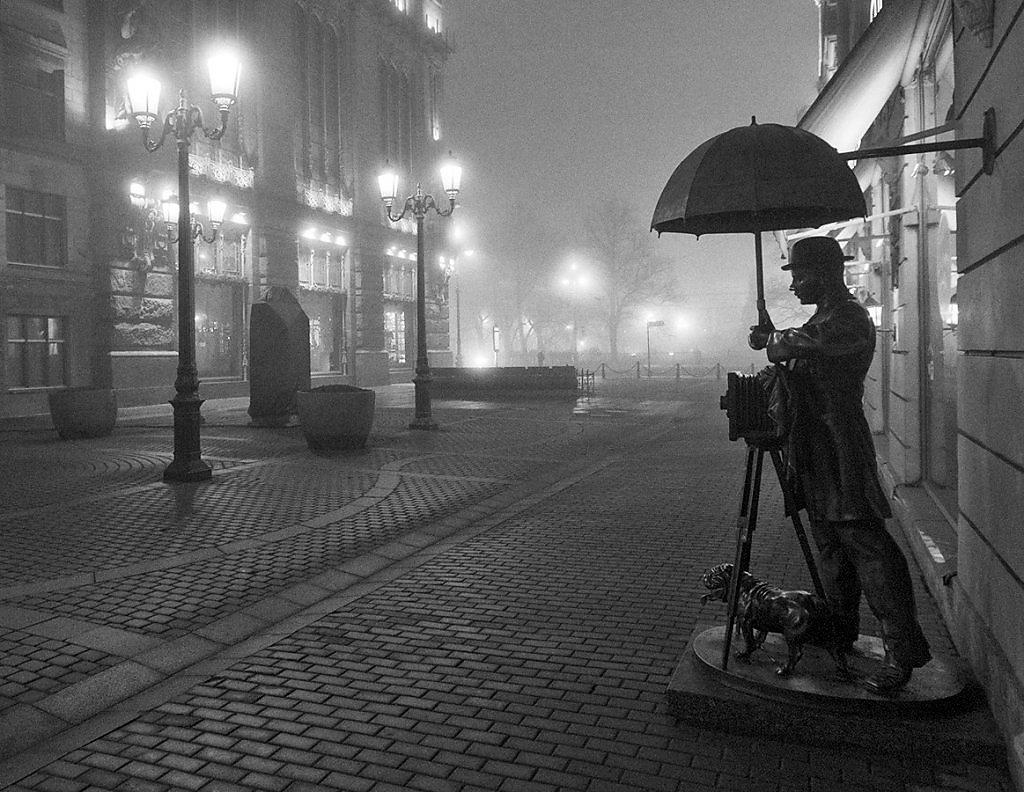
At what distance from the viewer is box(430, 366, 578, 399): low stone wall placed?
2611 centimetres

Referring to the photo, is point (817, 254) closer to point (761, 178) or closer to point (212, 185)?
point (761, 178)

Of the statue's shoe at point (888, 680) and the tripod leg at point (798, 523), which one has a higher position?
the tripod leg at point (798, 523)

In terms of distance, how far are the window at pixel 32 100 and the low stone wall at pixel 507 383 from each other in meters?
12.3

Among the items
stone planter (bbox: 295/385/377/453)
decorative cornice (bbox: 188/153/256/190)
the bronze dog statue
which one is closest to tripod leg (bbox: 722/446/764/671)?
the bronze dog statue

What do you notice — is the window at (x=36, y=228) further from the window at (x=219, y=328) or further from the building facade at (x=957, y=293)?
the building facade at (x=957, y=293)

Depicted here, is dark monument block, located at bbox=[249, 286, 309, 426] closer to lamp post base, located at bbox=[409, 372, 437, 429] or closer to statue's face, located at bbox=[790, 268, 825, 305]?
lamp post base, located at bbox=[409, 372, 437, 429]

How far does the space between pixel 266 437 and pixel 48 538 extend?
→ 330 inches

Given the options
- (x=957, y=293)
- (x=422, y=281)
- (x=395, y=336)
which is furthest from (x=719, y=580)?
(x=395, y=336)

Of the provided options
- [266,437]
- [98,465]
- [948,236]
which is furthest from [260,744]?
[266,437]

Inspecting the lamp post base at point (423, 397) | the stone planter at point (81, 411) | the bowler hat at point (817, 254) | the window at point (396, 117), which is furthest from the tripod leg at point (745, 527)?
the window at point (396, 117)

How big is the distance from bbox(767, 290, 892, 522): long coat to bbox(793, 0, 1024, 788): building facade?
505 mm

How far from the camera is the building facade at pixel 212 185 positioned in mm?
21062

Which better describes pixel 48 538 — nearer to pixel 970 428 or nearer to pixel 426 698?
pixel 426 698

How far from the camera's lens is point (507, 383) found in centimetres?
2669
